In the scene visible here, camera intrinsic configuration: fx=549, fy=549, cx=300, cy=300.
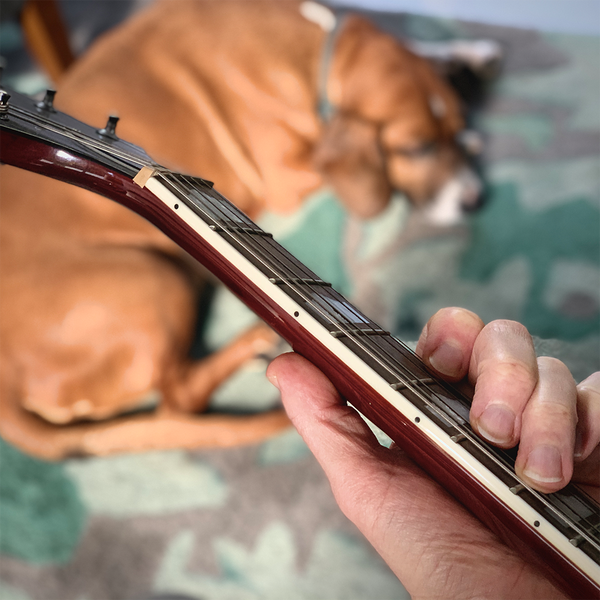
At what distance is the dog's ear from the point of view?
1.01 metres

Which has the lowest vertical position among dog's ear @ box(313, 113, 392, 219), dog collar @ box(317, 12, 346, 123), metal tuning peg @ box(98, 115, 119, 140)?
metal tuning peg @ box(98, 115, 119, 140)

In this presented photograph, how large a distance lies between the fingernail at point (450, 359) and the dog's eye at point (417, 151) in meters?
0.74

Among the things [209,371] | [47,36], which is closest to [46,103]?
[209,371]

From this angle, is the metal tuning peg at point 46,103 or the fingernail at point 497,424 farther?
the metal tuning peg at point 46,103

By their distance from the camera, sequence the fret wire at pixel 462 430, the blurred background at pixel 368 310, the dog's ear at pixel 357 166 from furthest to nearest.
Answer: the dog's ear at pixel 357 166, the blurred background at pixel 368 310, the fret wire at pixel 462 430

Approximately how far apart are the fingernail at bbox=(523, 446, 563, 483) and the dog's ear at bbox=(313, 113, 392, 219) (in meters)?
0.76

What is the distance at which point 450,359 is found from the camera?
1.19ft

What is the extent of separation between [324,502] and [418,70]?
78 cm

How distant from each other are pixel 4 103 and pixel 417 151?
2.59 ft

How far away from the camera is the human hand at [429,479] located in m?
0.29

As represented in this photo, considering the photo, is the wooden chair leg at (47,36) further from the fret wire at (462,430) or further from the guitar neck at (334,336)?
the fret wire at (462,430)

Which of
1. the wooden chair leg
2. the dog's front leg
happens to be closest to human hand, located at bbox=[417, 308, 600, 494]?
the dog's front leg

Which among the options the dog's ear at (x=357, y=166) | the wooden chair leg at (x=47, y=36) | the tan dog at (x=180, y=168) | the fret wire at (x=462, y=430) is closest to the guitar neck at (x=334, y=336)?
the fret wire at (x=462, y=430)

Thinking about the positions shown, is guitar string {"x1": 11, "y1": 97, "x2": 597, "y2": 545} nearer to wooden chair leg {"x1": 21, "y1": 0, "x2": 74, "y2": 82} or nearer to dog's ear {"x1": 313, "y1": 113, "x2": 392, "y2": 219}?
dog's ear {"x1": 313, "y1": 113, "x2": 392, "y2": 219}
